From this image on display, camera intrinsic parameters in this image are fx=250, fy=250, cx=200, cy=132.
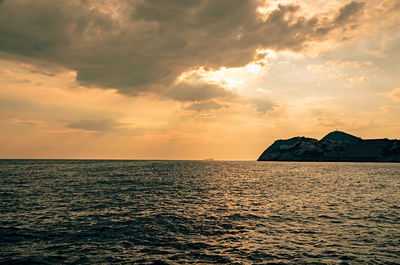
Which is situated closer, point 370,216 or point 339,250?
point 339,250

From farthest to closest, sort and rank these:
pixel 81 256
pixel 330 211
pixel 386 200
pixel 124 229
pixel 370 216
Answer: pixel 386 200 < pixel 330 211 < pixel 370 216 < pixel 124 229 < pixel 81 256

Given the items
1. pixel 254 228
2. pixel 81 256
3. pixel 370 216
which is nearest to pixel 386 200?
pixel 370 216

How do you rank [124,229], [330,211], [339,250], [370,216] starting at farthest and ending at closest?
[330,211] < [370,216] < [124,229] < [339,250]

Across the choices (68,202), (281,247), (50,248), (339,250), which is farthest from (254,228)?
(68,202)

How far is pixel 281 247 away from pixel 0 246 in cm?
2298

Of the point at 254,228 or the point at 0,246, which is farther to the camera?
the point at 254,228

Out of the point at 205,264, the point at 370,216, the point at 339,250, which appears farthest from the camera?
the point at 370,216

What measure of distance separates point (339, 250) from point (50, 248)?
23.2 m

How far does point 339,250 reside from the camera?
2005 cm

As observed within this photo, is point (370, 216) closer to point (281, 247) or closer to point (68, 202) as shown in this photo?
point (281, 247)

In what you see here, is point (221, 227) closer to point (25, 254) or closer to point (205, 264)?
point (205, 264)

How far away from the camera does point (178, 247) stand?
68.4 feet

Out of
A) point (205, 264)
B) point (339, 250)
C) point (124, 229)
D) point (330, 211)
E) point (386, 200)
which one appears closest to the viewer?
point (205, 264)

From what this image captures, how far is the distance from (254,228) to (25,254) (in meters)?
20.5
